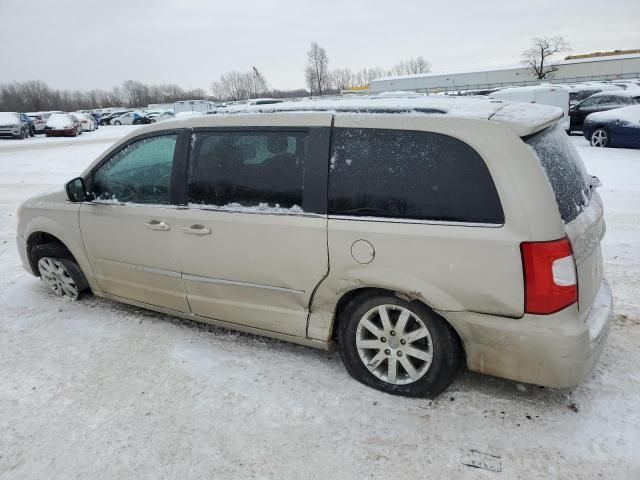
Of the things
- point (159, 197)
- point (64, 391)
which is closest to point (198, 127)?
point (159, 197)

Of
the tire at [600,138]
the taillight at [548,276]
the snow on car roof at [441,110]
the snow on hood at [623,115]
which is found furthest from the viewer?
the tire at [600,138]

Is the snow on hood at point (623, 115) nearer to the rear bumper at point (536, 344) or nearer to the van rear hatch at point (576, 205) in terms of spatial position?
the van rear hatch at point (576, 205)

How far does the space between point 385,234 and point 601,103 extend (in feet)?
57.5

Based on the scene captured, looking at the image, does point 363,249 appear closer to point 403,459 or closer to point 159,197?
point 403,459

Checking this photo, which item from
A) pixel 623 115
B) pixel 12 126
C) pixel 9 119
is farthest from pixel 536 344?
pixel 9 119

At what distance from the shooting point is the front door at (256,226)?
3057mm

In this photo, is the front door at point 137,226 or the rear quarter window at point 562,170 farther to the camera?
the front door at point 137,226

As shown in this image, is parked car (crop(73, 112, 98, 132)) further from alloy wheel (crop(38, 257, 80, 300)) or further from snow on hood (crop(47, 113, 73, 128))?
alloy wheel (crop(38, 257, 80, 300))

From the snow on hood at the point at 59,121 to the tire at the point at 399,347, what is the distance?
103ft

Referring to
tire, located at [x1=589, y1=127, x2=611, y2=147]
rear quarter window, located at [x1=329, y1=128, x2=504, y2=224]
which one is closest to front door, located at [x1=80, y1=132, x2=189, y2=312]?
rear quarter window, located at [x1=329, y1=128, x2=504, y2=224]

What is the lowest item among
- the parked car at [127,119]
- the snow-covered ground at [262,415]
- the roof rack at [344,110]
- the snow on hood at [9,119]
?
the parked car at [127,119]

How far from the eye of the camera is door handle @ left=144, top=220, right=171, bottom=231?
3607 millimetres

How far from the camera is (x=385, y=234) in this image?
110 inches

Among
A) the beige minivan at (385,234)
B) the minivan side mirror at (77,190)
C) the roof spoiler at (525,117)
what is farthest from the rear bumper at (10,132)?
the roof spoiler at (525,117)
